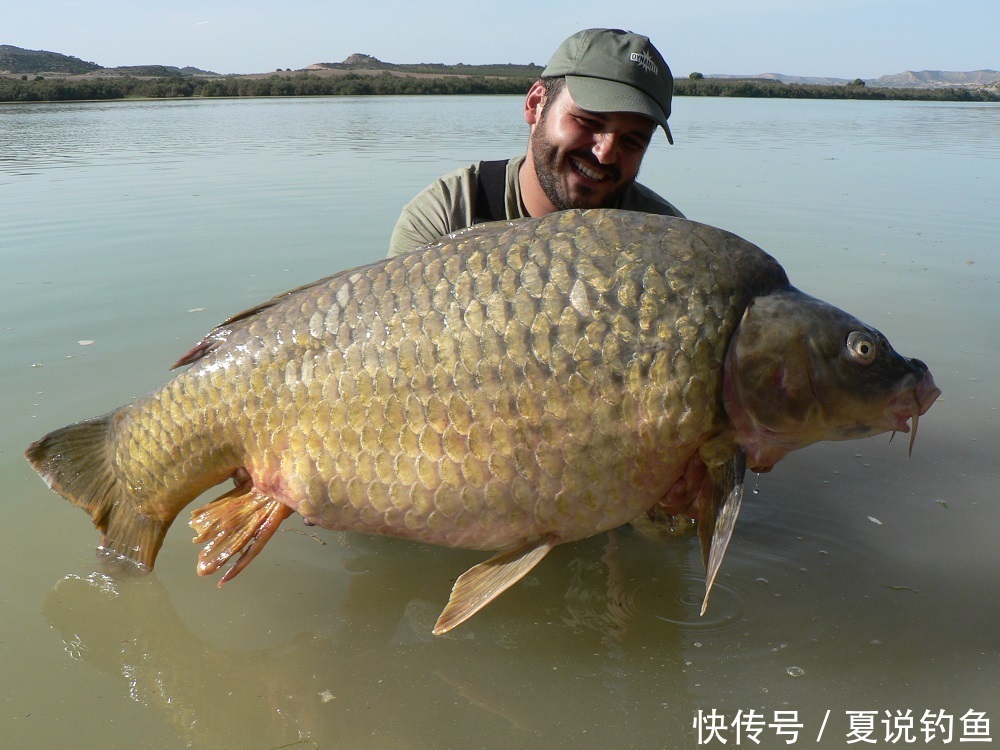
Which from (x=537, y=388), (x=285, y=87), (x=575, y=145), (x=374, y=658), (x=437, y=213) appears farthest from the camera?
(x=285, y=87)

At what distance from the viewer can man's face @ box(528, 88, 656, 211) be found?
2.86 meters

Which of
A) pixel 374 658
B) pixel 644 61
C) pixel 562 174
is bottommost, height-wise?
pixel 374 658

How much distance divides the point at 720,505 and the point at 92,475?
1524 mm

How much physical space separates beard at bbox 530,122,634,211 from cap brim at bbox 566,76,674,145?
0.58 ft

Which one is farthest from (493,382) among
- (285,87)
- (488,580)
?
(285,87)

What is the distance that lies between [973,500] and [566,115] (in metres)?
1.75

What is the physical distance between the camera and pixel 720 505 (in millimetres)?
1922

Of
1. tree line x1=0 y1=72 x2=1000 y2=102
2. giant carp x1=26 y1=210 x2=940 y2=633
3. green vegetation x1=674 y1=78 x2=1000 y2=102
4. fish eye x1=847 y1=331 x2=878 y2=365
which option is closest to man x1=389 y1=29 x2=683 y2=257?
giant carp x1=26 y1=210 x2=940 y2=633

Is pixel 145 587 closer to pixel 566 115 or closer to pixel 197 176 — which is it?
pixel 566 115

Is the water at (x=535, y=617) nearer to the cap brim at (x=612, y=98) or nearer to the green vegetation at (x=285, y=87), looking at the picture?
the cap brim at (x=612, y=98)

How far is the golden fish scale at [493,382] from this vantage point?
188cm

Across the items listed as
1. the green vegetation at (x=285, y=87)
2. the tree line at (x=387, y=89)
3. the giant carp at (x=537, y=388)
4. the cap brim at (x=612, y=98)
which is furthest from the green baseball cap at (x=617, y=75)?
the tree line at (x=387, y=89)

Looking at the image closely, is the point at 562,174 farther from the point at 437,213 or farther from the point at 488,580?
the point at 488,580

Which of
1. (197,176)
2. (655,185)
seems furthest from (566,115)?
(197,176)
